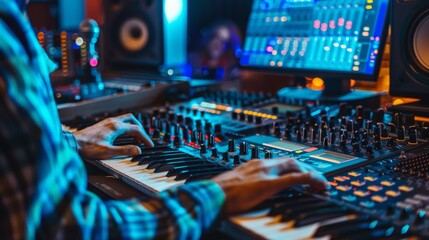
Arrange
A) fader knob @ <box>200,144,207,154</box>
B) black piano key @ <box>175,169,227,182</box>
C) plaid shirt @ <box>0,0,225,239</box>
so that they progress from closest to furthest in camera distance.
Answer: plaid shirt @ <box>0,0,225,239</box> → black piano key @ <box>175,169,227,182</box> → fader knob @ <box>200,144,207,154</box>

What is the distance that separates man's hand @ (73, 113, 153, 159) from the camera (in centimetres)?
147

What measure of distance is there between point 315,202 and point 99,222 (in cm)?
40

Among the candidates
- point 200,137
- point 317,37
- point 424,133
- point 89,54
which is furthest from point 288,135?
point 89,54

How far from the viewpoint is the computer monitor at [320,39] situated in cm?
180

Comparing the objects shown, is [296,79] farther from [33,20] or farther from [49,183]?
[33,20]

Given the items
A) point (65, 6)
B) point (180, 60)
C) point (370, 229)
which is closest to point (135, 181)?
point (370, 229)

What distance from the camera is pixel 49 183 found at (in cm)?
77

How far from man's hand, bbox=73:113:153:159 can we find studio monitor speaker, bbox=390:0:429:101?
80 centimetres

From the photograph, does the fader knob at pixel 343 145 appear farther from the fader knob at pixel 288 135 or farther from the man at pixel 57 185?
the man at pixel 57 185

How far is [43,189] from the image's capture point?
2.50ft

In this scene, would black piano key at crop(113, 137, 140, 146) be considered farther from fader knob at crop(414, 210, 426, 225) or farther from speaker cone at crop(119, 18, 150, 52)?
speaker cone at crop(119, 18, 150, 52)

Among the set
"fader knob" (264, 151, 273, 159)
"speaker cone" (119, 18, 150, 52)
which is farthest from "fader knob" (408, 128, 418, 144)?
"speaker cone" (119, 18, 150, 52)

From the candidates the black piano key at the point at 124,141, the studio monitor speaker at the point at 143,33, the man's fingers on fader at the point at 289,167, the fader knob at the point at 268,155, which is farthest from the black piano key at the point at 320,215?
the studio monitor speaker at the point at 143,33

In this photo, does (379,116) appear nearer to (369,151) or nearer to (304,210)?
(369,151)
